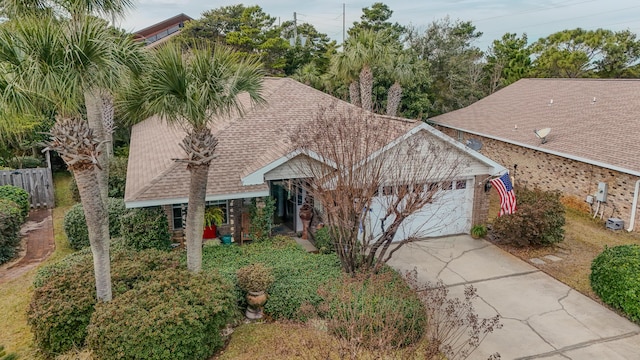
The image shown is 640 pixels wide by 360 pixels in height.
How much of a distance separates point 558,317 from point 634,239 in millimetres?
7815

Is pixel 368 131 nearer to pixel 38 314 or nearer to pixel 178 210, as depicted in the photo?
pixel 178 210

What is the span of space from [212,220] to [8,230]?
6.16m

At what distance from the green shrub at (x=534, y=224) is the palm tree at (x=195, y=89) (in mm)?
9652

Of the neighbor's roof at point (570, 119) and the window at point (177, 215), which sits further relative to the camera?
the neighbor's roof at point (570, 119)

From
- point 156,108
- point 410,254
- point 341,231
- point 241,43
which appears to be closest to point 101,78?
point 156,108

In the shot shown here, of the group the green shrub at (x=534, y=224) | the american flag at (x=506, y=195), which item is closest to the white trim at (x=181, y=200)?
the green shrub at (x=534, y=224)

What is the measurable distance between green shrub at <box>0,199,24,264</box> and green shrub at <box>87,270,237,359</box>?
6921 millimetres

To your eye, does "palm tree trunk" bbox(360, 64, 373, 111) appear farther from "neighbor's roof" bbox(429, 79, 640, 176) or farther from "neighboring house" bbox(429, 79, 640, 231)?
"neighbor's roof" bbox(429, 79, 640, 176)

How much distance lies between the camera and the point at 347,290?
31.2 feet

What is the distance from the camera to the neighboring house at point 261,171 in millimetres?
13094

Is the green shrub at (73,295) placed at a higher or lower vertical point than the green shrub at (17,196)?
lower

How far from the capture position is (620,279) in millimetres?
10781

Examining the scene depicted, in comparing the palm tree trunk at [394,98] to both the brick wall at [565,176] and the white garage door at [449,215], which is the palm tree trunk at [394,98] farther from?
the white garage door at [449,215]

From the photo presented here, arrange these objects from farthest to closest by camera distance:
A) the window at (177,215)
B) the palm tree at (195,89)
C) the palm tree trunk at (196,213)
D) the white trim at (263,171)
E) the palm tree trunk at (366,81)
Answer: the palm tree trunk at (366,81) < the window at (177,215) < the white trim at (263,171) < the palm tree trunk at (196,213) < the palm tree at (195,89)
